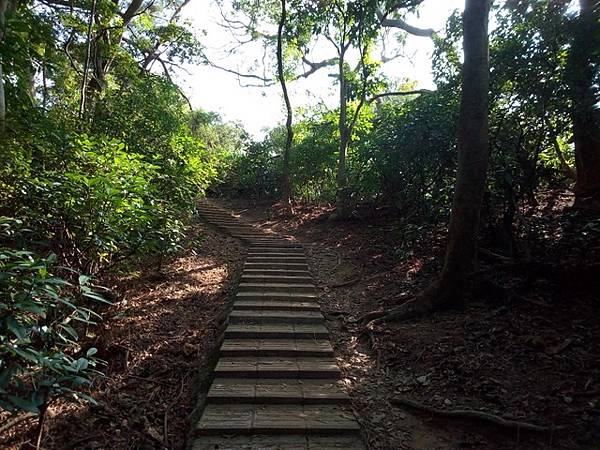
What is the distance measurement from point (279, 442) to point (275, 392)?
1.68 ft

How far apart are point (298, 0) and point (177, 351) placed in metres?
8.71

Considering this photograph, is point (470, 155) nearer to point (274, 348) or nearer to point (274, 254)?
point (274, 348)

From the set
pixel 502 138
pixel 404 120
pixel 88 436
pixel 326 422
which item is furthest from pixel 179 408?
pixel 404 120

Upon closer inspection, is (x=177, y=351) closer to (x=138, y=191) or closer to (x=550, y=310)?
(x=138, y=191)

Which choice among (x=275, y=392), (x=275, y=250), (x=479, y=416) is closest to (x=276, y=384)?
(x=275, y=392)

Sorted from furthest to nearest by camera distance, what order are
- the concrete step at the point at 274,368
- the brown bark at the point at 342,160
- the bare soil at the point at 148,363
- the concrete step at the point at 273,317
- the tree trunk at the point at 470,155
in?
the brown bark at the point at 342,160 < the concrete step at the point at 273,317 < the tree trunk at the point at 470,155 < the concrete step at the point at 274,368 < the bare soil at the point at 148,363

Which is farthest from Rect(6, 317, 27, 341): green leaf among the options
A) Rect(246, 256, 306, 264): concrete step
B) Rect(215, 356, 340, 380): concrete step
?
Rect(246, 256, 306, 264): concrete step

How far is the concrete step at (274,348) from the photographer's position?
367 centimetres

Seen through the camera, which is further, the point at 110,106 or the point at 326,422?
the point at 110,106

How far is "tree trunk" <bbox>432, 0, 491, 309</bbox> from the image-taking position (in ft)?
12.9

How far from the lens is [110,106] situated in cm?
741

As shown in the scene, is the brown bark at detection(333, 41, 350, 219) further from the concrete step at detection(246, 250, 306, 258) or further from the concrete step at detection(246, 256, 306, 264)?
the concrete step at detection(246, 256, 306, 264)

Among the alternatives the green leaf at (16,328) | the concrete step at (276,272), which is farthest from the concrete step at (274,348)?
the green leaf at (16,328)

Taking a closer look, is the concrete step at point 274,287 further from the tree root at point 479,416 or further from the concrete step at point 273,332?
the tree root at point 479,416
